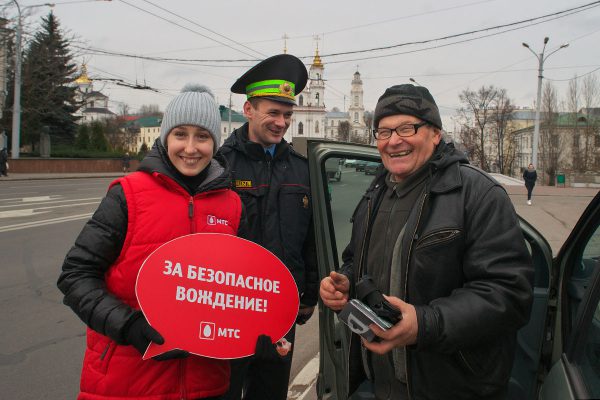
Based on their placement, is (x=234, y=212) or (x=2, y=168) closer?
(x=234, y=212)

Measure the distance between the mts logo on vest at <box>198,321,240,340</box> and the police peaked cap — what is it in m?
1.31

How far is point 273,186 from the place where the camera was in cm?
253

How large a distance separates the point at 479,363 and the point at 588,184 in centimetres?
3869

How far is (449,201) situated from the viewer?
161cm

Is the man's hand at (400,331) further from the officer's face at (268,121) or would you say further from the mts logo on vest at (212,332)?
the officer's face at (268,121)

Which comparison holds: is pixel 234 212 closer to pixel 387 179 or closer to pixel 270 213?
pixel 270 213

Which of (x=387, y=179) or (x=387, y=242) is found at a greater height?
(x=387, y=179)

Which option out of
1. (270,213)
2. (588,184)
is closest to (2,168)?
(270,213)

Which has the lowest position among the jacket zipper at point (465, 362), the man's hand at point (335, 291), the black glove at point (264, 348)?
the black glove at point (264, 348)

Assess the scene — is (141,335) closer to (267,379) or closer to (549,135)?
(267,379)

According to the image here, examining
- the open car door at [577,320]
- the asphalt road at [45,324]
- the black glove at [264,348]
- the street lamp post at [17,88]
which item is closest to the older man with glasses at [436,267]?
the open car door at [577,320]

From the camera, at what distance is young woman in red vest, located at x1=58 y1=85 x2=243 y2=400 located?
1648 mm

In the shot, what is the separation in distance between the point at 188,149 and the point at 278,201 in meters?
0.75

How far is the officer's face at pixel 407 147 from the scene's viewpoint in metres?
1.79
